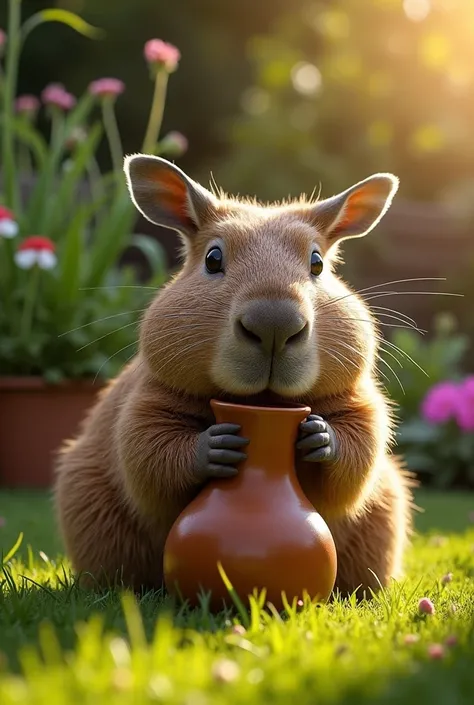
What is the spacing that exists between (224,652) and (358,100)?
469 inches

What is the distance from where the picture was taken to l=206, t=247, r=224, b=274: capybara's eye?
272 centimetres

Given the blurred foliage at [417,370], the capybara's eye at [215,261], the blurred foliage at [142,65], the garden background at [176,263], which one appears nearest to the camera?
the garden background at [176,263]

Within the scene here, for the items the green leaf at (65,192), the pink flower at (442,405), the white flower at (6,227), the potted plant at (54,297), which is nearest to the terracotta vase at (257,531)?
the potted plant at (54,297)

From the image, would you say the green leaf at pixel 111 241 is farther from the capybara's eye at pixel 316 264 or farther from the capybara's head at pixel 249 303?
the capybara's eye at pixel 316 264

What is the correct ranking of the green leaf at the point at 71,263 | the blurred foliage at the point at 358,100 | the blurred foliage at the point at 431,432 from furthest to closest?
the blurred foliage at the point at 358,100 → the blurred foliage at the point at 431,432 → the green leaf at the point at 71,263

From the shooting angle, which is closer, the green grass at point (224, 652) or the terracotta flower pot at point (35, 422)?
the green grass at point (224, 652)

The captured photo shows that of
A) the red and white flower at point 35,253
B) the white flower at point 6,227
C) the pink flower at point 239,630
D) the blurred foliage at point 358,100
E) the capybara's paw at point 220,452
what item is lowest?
the pink flower at point 239,630

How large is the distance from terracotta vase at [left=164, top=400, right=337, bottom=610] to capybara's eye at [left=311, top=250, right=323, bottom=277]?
42 cm

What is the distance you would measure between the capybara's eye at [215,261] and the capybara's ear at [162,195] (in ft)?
0.72

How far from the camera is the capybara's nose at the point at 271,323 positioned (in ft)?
7.86

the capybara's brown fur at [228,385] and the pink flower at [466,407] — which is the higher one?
the capybara's brown fur at [228,385]

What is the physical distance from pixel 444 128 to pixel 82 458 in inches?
452

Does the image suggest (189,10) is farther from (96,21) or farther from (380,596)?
(380,596)

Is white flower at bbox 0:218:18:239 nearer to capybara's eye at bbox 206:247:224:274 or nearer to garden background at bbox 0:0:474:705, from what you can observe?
garden background at bbox 0:0:474:705
